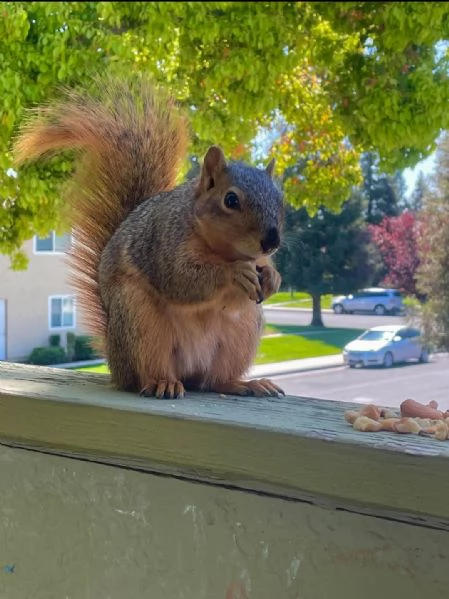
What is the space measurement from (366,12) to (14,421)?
1166mm

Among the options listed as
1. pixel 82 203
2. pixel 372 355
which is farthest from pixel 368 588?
pixel 372 355

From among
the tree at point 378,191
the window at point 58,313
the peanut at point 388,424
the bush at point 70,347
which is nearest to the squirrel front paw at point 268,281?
the peanut at point 388,424

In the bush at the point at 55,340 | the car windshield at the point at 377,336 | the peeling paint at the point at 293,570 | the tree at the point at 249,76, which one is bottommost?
the peeling paint at the point at 293,570

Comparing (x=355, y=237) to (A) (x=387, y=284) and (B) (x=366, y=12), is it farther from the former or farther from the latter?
(B) (x=366, y=12)

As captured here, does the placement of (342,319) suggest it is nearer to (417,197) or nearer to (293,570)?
(417,197)

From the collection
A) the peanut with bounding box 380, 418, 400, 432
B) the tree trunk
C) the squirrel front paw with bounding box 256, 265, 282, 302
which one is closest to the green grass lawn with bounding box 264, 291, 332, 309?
the tree trunk

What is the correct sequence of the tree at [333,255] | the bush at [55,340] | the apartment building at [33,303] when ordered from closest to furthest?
the tree at [333,255], the apartment building at [33,303], the bush at [55,340]

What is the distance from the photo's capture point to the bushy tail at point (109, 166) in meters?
1.04

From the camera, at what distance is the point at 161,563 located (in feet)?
2.39

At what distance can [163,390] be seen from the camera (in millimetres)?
856

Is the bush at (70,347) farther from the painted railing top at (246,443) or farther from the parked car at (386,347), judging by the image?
the painted railing top at (246,443)

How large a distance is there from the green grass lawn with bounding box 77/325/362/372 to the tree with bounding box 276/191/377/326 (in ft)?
0.14

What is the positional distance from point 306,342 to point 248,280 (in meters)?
1.13

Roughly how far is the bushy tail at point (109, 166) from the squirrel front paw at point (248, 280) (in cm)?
27
